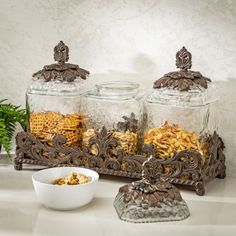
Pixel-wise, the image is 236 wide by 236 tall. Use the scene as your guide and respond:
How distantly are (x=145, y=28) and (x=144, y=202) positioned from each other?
0.63 m

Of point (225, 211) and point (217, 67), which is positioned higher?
point (217, 67)

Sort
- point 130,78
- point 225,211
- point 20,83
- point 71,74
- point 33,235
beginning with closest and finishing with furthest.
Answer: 1. point 33,235
2. point 225,211
3. point 71,74
4. point 130,78
5. point 20,83

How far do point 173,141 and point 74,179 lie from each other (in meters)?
0.28

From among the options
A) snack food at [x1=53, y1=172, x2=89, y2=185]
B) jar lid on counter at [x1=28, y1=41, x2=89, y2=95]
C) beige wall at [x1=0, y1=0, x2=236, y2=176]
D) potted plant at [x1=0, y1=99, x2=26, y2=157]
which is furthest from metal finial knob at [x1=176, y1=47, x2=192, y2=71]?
potted plant at [x1=0, y1=99, x2=26, y2=157]

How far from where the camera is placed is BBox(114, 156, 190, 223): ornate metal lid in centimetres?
129

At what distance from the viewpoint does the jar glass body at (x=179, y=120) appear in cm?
153

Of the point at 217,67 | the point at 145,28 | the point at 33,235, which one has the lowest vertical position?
the point at 33,235

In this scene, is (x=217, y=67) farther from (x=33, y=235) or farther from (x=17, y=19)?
(x=33, y=235)

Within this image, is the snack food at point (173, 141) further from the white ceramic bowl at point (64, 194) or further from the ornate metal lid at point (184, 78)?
the white ceramic bowl at point (64, 194)

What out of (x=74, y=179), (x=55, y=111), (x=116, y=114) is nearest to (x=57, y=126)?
(x=55, y=111)

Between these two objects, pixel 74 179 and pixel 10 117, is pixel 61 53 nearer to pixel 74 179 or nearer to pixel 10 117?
pixel 10 117

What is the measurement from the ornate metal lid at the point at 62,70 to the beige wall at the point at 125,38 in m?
0.14

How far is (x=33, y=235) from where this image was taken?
120 centimetres

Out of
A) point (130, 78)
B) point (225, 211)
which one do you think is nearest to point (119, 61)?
point (130, 78)
